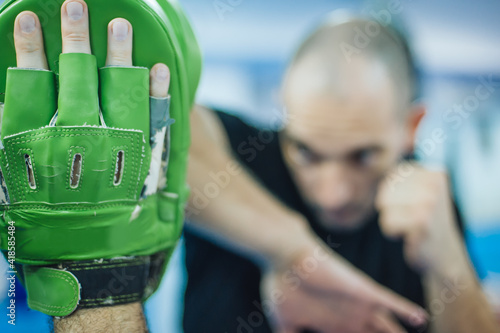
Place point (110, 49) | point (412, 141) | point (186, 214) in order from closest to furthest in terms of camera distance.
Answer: point (110, 49) < point (186, 214) < point (412, 141)

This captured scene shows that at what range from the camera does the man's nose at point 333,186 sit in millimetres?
1274

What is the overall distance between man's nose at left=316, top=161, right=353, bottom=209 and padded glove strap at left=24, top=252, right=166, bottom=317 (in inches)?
26.2

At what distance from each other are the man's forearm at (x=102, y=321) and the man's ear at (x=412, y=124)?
923 millimetres

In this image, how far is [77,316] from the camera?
711mm

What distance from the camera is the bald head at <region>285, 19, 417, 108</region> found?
124cm

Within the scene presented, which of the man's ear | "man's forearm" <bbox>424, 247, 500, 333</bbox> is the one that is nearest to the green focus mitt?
the man's ear

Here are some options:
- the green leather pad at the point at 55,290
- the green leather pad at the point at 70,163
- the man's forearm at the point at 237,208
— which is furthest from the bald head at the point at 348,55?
the green leather pad at the point at 55,290

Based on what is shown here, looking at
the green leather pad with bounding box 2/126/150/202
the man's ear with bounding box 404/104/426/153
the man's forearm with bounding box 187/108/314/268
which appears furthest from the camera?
the man's ear with bounding box 404/104/426/153

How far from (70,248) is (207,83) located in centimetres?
69

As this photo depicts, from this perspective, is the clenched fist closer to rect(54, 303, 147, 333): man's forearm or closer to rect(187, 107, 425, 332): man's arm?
rect(187, 107, 425, 332): man's arm

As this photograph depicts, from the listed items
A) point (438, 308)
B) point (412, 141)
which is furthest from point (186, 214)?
point (438, 308)

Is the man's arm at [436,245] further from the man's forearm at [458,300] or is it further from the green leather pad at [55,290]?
the green leather pad at [55,290]

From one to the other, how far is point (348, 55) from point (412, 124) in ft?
0.93

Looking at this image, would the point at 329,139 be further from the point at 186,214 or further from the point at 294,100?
the point at 186,214
